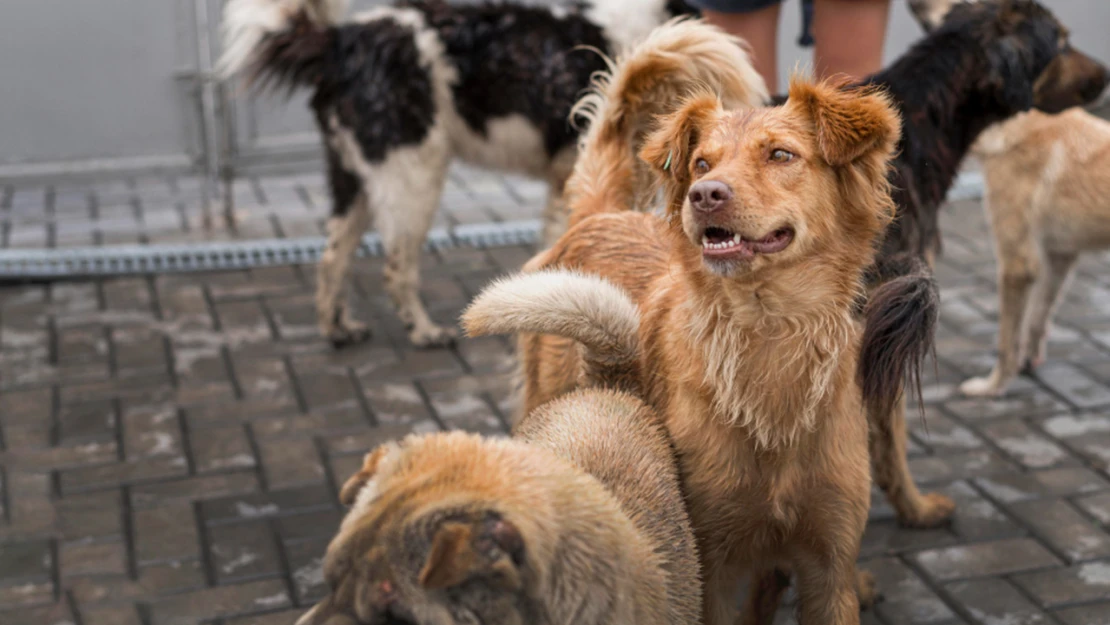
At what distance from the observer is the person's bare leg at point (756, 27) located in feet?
13.4

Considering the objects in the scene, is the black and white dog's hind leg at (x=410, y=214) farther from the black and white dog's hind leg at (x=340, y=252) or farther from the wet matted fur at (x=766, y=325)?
the wet matted fur at (x=766, y=325)

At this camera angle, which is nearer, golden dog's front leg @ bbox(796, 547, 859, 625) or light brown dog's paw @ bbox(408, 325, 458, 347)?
golden dog's front leg @ bbox(796, 547, 859, 625)

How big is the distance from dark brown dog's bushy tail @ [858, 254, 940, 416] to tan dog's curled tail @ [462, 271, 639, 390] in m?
0.58

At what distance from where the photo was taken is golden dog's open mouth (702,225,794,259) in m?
2.25

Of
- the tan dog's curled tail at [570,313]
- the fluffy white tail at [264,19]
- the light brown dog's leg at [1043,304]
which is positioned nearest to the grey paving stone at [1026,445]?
the light brown dog's leg at [1043,304]

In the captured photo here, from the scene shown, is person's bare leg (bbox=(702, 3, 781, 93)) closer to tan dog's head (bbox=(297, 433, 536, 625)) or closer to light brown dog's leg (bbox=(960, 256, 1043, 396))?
light brown dog's leg (bbox=(960, 256, 1043, 396))

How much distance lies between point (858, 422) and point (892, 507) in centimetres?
132

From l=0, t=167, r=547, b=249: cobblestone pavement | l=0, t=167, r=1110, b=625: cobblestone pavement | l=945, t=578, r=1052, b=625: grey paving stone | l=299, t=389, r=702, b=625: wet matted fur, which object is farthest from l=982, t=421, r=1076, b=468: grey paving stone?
l=0, t=167, r=547, b=249: cobblestone pavement

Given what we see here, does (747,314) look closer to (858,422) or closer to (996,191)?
(858,422)

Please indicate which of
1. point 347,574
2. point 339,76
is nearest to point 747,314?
point 347,574

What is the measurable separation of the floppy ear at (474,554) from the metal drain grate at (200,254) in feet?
14.2

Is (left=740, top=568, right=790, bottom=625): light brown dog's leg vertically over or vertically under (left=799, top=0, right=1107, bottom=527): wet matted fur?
under

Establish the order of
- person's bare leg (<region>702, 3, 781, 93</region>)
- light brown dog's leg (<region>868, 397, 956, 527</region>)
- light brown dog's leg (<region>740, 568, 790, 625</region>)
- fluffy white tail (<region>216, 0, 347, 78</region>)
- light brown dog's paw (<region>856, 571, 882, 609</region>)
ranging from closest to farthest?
light brown dog's leg (<region>740, 568, 790, 625</region>)
light brown dog's paw (<region>856, 571, 882, 609</region>)
light brown dog's leg (<region>868, 397, 956, 527</region>)
person's bare leg (<region>702, 3, 781, 93</region>)
fluffy white tail (<region>216, 0, 347, 78</region>)

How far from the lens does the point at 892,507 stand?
12.5 ft
